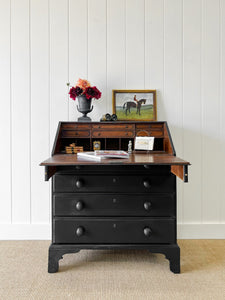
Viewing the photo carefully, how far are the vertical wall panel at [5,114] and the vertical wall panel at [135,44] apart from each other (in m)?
1.16

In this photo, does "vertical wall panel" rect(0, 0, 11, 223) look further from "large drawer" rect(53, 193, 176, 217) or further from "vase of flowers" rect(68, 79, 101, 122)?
"large drawer" rect(53, 193, 176, 217)

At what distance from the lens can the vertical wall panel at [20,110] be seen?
2.76 meters

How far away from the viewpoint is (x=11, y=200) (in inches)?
111

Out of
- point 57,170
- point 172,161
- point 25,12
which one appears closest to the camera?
point 172,161

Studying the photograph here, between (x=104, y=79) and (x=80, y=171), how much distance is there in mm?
1115

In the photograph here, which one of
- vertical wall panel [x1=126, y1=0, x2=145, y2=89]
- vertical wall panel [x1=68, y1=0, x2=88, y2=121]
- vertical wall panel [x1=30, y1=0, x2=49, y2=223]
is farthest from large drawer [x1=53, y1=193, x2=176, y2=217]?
vertical wall panel [x1=126, y1=0, x2=145, y2=89]

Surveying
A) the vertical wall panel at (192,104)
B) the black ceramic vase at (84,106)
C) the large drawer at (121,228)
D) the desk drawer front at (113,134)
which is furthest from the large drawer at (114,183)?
the vertical wall panel at (192,104)

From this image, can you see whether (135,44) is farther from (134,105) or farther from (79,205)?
(79,205)

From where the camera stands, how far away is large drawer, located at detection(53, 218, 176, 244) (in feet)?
6.79

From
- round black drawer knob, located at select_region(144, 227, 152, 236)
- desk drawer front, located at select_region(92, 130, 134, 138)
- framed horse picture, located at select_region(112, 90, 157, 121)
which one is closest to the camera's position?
round black drawer knob, located at select_region(144, 227, 152, 236)

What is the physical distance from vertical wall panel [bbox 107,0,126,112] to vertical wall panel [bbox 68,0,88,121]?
23 centimetres

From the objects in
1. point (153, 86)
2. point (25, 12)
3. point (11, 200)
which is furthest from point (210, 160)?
point (25, 12)

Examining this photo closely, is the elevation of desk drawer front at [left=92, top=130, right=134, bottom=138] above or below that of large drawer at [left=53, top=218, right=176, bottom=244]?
above

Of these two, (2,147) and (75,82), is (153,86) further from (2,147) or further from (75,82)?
(2,147)
